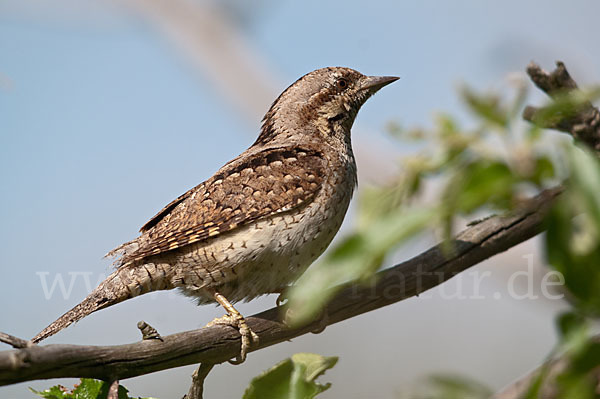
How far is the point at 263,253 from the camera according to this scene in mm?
3037

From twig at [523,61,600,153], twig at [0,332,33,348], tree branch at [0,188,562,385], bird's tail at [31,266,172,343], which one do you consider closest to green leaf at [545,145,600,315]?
twig at [523,61,600,153]

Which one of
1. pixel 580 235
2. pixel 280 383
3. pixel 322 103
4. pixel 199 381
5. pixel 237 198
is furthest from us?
pixel 322 103

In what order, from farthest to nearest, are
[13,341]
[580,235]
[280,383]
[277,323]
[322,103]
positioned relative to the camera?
[322,103], [277,323], [13,341], [280,383], [580,235]

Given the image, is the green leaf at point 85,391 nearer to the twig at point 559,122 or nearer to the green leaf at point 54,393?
the green leaf at point 54,393

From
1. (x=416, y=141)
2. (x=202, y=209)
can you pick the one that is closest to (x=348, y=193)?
(x=202, y=209)

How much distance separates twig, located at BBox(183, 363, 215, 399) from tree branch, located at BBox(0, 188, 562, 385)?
46 millimetres

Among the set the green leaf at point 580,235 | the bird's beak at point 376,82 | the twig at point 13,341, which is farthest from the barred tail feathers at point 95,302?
the green leaf at point 580,235

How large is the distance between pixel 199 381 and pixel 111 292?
84 cm

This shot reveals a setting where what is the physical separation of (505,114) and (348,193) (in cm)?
274

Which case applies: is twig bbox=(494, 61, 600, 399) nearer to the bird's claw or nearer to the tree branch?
the tree branch

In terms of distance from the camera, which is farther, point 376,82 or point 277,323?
point 376,82

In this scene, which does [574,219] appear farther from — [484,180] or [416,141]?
[416,141]

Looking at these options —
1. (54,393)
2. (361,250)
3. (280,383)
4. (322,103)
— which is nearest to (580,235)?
(361,250)

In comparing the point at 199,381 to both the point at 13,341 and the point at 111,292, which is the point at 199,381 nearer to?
the point at 111,292
